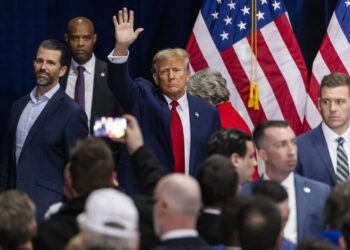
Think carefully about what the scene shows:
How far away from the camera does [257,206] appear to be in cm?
503

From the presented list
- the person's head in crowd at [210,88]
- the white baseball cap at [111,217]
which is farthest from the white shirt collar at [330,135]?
the white baseball cap at [111,217]

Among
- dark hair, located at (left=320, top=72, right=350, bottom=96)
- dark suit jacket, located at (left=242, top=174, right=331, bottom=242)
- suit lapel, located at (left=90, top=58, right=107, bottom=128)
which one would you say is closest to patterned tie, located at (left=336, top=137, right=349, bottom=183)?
dark hair, located at (left=320, top=72, right=350, bottom=96)

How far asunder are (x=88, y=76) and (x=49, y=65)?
0.67 metres

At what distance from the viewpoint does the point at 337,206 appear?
581 cm

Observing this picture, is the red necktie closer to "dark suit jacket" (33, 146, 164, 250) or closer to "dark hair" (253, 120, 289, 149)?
"dark hair" (253, 120, 289, 149)

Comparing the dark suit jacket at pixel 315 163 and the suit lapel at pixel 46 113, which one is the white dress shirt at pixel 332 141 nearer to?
the dark suit jacket at pixel 315 163

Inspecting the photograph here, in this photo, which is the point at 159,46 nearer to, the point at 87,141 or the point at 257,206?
the point at 87,141

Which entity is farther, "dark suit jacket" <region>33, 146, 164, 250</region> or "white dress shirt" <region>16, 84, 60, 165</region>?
"white dress shirt" <region>16, 84, 60, 165</region>

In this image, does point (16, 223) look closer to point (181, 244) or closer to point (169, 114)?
point (181, 244)

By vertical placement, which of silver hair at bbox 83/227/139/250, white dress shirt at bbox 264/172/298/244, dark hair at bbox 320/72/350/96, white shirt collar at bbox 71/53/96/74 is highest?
white shirt collar at bbox 71/53/96/74

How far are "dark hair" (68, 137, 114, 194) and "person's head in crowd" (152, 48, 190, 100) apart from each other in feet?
8.22

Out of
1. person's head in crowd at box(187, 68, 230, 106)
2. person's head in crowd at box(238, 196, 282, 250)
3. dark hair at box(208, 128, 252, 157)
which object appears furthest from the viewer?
person's head in crowd at box(187, 68, 230, 106)

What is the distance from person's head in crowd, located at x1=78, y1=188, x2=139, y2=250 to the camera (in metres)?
4.52

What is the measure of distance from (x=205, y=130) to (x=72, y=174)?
252cm
